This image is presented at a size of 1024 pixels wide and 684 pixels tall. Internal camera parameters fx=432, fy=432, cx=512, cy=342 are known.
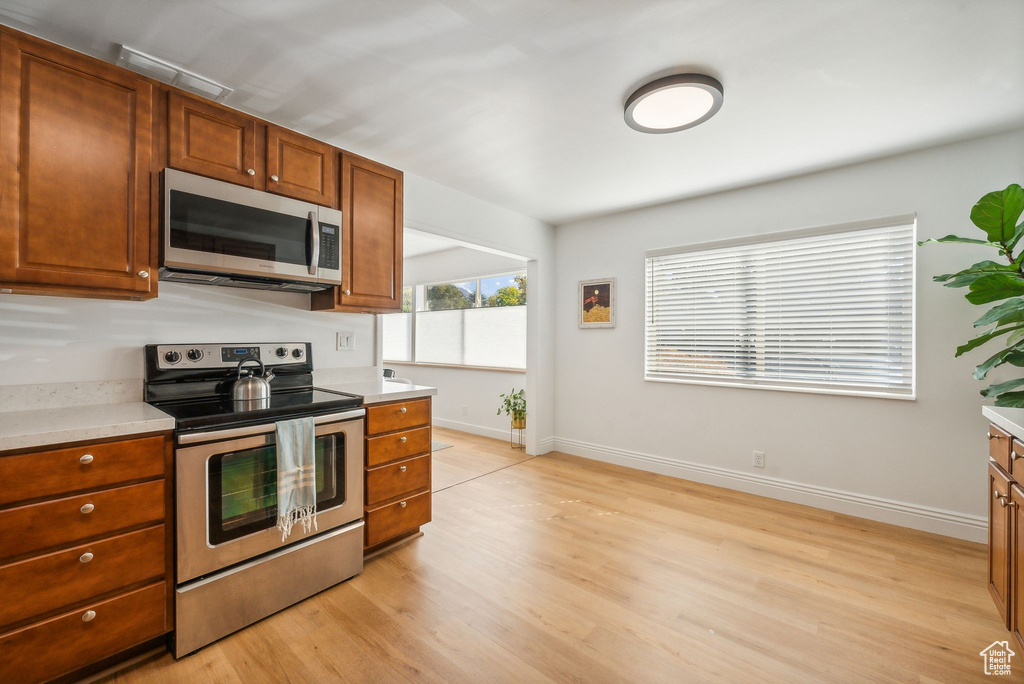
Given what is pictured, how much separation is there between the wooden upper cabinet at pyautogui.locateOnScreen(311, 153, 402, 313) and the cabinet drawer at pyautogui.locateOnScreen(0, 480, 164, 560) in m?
1.25

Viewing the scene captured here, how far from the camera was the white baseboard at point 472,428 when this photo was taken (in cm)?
529

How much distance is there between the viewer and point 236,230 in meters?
2.05

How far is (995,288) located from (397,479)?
3.12 metres

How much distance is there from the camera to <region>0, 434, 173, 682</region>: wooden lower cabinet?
1.37 metres

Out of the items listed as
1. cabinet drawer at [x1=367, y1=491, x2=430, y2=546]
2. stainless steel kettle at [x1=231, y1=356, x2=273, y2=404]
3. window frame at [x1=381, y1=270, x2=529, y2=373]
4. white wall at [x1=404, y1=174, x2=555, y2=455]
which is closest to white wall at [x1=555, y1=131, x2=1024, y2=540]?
white wall at [x1=404, y1=174, x2=555, y2=455]

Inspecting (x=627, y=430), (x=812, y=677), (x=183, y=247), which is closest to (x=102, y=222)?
(x=183, y=247)

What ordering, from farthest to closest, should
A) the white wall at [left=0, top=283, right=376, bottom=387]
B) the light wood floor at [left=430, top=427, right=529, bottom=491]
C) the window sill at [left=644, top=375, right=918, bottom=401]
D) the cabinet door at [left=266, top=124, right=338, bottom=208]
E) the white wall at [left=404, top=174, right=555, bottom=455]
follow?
the light wood floor at [left=430, top=427, right=529, bottom=491] < the white wall at [left=404, top=174, right=555, bottom=455] < the window sill at [left=644, top=375, right=918, bottom=401] < the cabinet door at [left=266, top=124, right=338, bottom=208] < the white wall at [left=0, top=283, right=376, bottom=387]

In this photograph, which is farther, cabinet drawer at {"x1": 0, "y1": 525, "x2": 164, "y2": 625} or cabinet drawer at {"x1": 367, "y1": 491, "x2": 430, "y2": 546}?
cabinet drawer at {"x1": 367, "y1": 491, "x2": 430, "y2": 546}

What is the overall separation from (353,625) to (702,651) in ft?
4.80

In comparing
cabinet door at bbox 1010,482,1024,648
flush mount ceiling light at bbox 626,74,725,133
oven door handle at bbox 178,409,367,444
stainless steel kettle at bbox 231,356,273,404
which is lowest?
cabinet door at bbox 1010,482,1024,648

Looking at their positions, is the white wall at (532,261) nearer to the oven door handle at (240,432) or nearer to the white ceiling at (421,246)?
the white ceiling at (421,246)

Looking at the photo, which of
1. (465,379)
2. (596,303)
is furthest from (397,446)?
(465,379)

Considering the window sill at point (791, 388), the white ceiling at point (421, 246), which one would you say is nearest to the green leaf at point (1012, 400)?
the window sill at point (791, 388)

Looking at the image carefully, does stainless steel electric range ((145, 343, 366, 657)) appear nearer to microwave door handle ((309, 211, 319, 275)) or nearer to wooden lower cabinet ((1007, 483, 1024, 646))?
microwave door handle ((309, 211, 319, 275))
